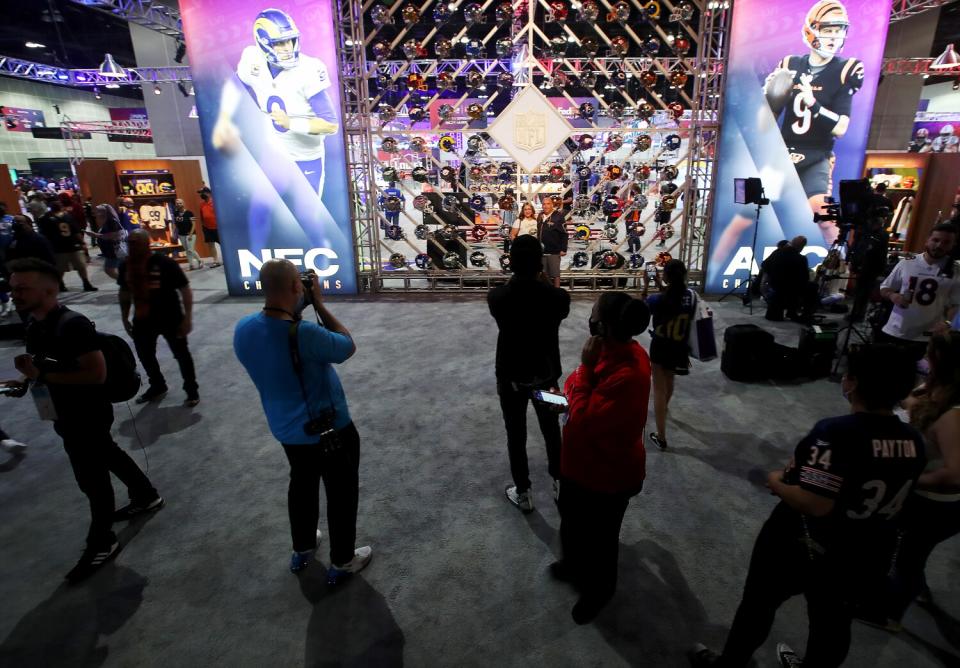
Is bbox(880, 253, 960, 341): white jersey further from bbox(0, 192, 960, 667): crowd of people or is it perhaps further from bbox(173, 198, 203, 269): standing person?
bbox(173, 198, 203, 269): standing person

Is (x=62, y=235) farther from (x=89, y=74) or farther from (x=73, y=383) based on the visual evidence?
(x=89, y=74)

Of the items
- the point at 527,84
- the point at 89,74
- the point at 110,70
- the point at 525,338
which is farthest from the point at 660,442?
the point at 89,74

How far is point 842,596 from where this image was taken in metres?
1.66

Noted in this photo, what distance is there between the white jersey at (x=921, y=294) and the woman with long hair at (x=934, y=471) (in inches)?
83.4

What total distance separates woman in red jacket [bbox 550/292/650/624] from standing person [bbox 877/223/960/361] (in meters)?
2.80

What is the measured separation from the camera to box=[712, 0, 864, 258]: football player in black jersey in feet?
22.5

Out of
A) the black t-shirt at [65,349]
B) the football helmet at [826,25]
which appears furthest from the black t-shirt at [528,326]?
the football helmet at [826,25]

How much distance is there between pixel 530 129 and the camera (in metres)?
7.54

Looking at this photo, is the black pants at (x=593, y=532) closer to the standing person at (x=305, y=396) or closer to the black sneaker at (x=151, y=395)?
the standing person at (x=305, y=396)

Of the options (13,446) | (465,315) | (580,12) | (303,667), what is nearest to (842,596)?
(303,667)

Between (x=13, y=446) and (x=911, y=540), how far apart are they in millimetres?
5860

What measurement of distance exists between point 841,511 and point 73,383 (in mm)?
3303

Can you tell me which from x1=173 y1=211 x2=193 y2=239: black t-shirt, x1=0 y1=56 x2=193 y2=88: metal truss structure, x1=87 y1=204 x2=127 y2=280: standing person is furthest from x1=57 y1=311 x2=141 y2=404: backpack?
x1=0 y1=56 x2=193 y2=88: metal truss structure

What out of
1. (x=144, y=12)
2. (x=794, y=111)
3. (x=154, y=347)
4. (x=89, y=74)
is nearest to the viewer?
(x=154, y=347)
